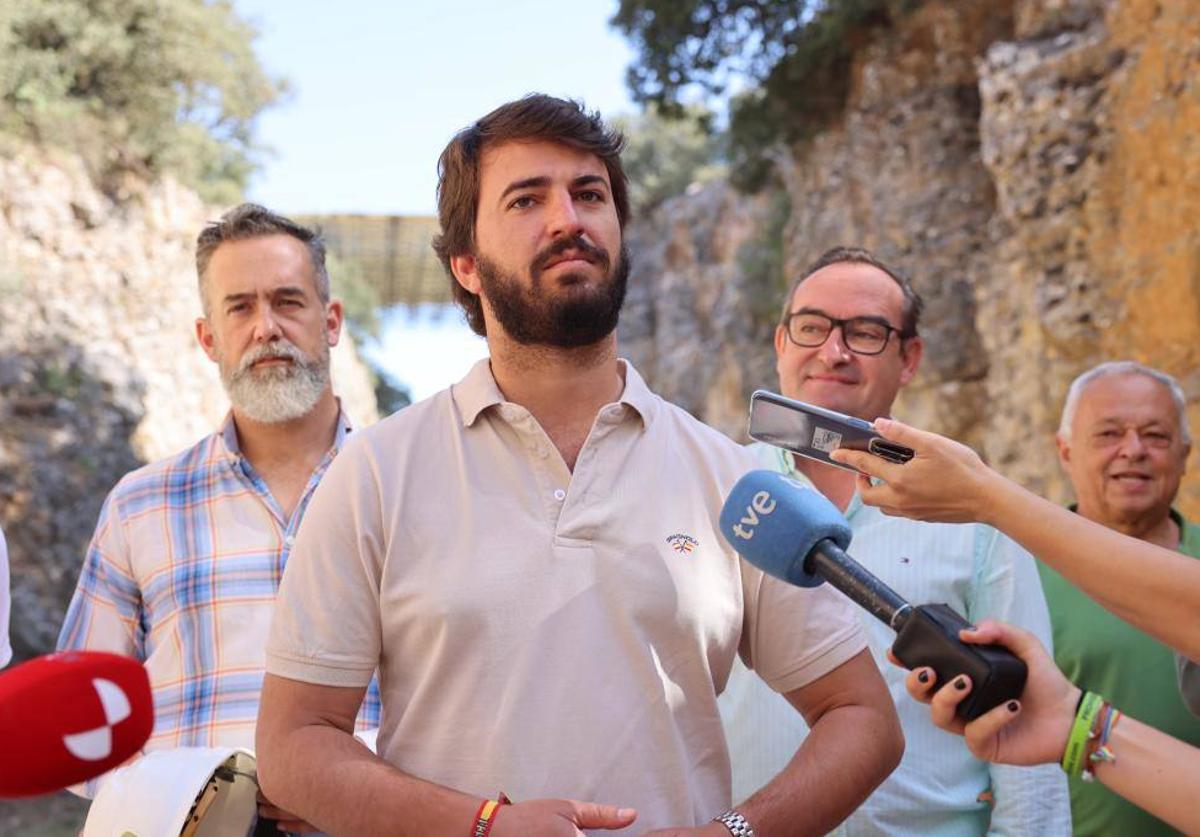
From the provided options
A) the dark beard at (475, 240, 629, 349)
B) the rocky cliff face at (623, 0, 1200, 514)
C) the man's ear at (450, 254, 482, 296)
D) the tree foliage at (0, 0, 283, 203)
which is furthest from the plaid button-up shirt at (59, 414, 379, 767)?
the tree foliage at (0, 0, 283, 203)

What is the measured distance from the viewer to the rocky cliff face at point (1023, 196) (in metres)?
9.29

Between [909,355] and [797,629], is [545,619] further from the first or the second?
[909,355]

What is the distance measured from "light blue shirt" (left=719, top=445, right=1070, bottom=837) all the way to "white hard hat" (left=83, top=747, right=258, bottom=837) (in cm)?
138

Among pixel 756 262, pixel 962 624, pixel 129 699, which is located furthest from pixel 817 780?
pixel 756 262

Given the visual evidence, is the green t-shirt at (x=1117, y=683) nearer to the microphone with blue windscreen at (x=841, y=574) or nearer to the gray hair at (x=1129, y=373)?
the gray hair at (x=1129, y=373)

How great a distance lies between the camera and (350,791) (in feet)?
8.16

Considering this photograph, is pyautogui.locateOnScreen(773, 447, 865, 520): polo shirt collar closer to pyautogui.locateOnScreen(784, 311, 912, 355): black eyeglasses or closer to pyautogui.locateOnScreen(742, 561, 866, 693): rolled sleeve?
pyautogui.locateOnScreen(784, 311, 912, 355): black eyeglasses

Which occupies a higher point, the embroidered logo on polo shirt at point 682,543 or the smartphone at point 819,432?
the smartphone at point 819,432

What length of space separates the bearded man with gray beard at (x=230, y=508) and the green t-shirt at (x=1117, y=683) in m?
2.29

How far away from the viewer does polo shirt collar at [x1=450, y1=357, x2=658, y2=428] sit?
2.86 metres

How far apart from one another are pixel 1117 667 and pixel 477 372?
2.49 m

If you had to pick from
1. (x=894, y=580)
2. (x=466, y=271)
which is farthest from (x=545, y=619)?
(x=894, y=580)

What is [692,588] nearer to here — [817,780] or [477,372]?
[817,780]

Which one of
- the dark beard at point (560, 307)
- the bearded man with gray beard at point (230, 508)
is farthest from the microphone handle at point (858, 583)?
the bearded man with gray beard at point (230, 508)
